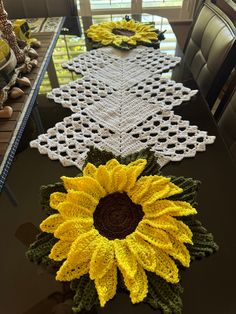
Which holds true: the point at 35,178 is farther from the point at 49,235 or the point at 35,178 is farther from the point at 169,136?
the point at 169,136

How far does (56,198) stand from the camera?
0.47m

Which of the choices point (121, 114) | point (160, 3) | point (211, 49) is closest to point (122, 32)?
point (211, 49)

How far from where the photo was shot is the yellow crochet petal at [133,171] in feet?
1.58

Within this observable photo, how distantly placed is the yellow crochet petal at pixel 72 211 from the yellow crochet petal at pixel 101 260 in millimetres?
56

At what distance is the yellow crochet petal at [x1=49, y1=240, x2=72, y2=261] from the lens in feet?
1.35

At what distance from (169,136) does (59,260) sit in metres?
0.37

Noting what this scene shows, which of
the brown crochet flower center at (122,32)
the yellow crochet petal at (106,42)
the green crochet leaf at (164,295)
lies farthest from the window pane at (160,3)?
the green crochet leaf at (164,295)

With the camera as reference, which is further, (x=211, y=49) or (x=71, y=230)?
(x=211, y=49)

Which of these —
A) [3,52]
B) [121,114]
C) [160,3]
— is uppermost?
[3,52]

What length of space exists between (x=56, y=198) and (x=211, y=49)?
82cm

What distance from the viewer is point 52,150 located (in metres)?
0.62

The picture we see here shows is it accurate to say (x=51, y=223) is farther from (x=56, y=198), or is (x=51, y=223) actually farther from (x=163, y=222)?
(x=163, y=222)

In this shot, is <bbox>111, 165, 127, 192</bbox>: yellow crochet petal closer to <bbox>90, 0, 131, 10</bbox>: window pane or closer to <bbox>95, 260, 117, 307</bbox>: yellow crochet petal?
<bbox>95, 260, 117, 307</bbox>: yellow crochet petal

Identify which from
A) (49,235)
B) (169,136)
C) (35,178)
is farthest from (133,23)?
(49,235)
